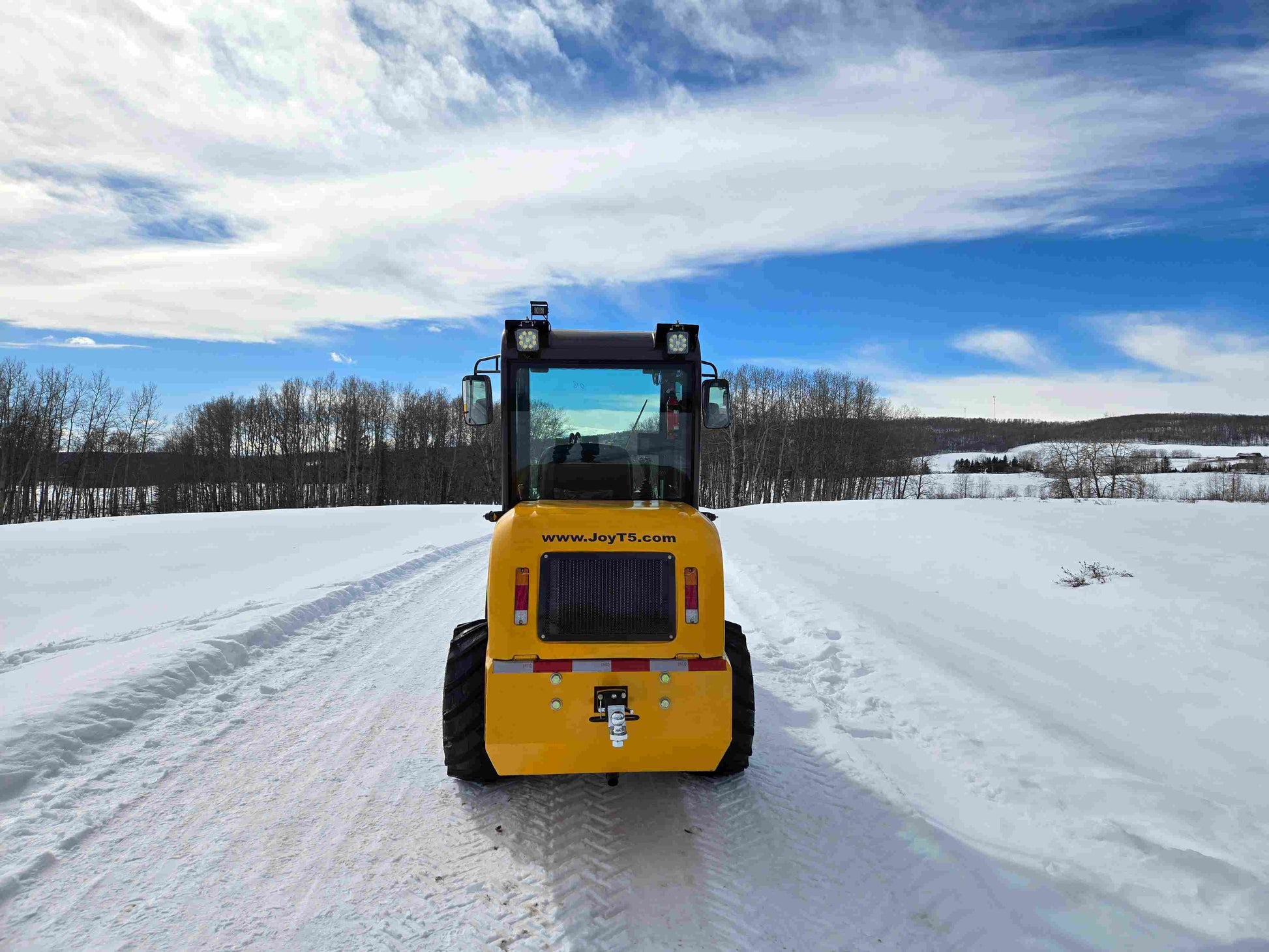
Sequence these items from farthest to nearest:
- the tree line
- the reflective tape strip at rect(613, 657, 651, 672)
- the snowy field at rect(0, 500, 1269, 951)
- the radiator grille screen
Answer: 1. the tree line
2. the radiator grille screen
3. the reflective tape strip at rect(613, 657, 651, 672)
4. the snowy field at rect(0, 500, 1269, 951)

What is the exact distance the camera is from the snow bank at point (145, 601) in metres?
4.91

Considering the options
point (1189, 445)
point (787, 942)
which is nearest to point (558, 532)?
point (787, 942)

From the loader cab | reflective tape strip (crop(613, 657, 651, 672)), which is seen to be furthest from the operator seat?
reflective tape strip (crop(613, 657, 651, 672))

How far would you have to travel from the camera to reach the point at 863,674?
21.2 feet

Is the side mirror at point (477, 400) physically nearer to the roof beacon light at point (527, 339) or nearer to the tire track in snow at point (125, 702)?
the roof beacon light at point (527, 339)

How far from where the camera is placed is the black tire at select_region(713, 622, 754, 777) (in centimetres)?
401

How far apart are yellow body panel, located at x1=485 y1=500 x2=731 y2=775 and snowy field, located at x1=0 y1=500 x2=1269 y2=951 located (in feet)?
1.36

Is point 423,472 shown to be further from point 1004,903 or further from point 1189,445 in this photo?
point 1189,445

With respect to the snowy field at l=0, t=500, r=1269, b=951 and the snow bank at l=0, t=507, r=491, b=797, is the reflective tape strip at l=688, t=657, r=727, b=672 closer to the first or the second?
the snowy field at l=0, t=500, r=1269, b=951

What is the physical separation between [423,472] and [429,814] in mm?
65391

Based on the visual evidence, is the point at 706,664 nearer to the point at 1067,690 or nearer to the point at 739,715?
the point at 739,715

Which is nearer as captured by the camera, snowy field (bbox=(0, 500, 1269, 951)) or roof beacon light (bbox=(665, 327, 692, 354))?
snowy field (bbox=(0, 500, 1269, 951))

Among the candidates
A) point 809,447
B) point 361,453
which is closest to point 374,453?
point 361,453

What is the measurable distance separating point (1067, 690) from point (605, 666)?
5691mm
